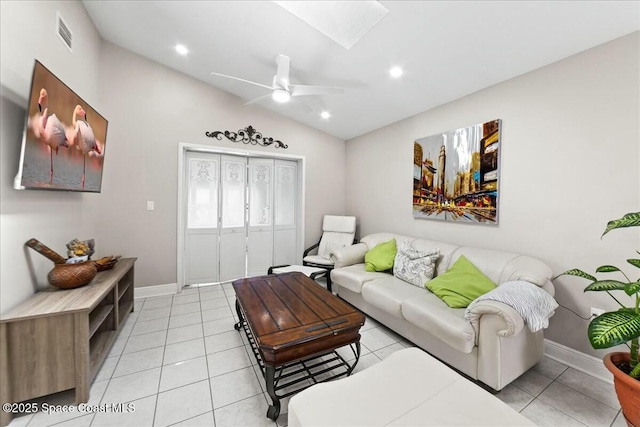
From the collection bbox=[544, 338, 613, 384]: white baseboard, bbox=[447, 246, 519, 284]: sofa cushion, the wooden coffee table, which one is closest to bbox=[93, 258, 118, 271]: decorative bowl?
the wooden coffee table

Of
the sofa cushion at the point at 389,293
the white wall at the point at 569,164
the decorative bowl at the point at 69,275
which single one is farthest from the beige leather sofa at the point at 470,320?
the decorative bowl at the point at 69,275

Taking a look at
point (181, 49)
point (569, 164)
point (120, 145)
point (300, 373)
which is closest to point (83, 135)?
point (120, 145)

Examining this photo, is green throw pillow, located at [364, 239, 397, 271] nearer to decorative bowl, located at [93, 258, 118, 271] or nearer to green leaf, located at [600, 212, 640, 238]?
green leaf, located at [600, 212, 640, 238]

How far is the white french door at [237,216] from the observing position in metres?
3.86

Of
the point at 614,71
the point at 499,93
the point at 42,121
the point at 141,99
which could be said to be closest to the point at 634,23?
the point at 614,71

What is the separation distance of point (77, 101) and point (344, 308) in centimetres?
277

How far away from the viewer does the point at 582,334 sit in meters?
1.96

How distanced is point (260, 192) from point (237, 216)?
0.57 metres

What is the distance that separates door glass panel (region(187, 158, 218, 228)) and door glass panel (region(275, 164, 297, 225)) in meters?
1.04

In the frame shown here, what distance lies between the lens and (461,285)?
211cm

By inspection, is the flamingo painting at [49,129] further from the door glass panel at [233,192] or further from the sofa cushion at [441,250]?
the sofa cushion at [441,250]

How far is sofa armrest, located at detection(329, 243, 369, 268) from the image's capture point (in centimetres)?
328

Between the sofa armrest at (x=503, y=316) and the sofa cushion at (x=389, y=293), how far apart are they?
0.67m

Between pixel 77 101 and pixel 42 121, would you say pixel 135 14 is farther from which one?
pixel 42 121
